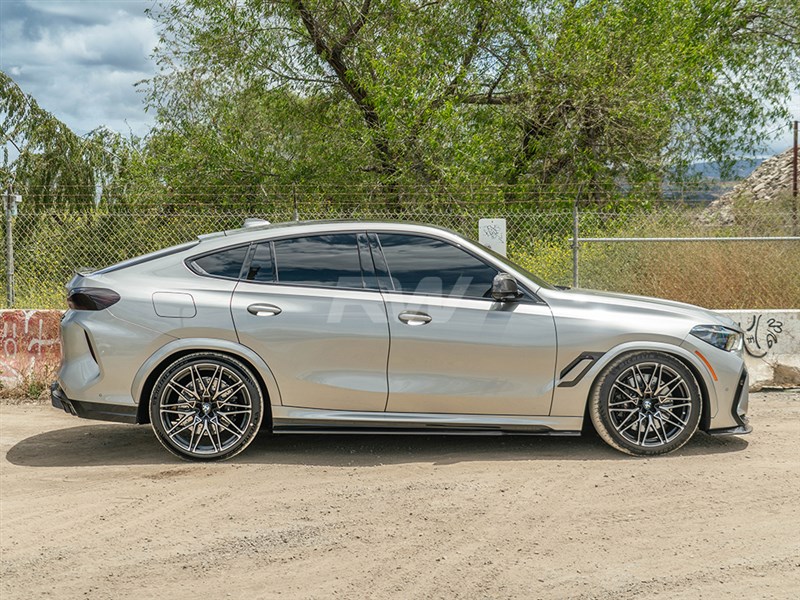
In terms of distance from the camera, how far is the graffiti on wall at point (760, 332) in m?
8.79

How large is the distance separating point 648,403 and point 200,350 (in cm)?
333

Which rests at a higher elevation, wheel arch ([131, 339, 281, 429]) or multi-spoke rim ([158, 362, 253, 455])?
wheel arch ([131, 339, 281, 429])

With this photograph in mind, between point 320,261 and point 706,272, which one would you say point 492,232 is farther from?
point 320,261

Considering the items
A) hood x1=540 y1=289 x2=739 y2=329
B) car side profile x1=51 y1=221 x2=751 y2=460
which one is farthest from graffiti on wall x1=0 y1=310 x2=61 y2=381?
hood x1=540 y1=289 x2=739 y2=329

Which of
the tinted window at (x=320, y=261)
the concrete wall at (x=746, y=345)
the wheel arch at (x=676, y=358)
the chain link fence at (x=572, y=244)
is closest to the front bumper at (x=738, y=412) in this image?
the wheel arch at (x=676, y=358)

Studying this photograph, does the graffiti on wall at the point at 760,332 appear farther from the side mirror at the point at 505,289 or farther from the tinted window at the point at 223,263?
the tinted window at the point at 223,263

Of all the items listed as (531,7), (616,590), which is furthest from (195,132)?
(616,590)

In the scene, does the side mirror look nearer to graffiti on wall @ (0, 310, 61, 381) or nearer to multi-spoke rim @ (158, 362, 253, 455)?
multi-spoke rim @ (158, 362, 253, 455)

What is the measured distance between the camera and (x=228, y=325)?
236 inches

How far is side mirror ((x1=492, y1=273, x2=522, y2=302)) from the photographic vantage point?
19.6ft

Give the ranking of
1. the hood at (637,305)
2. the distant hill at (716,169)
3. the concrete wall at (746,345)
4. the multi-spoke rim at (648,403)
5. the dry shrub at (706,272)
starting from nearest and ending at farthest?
1. the multi-spoke rim at (648,403)
2. the hood at (637,305)
3. the concrete wall at (746,345)
4. the dry shrub at (706,272)
5. the distant hill at (716,169)

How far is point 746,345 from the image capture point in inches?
346

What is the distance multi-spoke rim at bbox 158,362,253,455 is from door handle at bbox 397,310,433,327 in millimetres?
1262

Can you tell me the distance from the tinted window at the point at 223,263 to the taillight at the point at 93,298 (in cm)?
64
